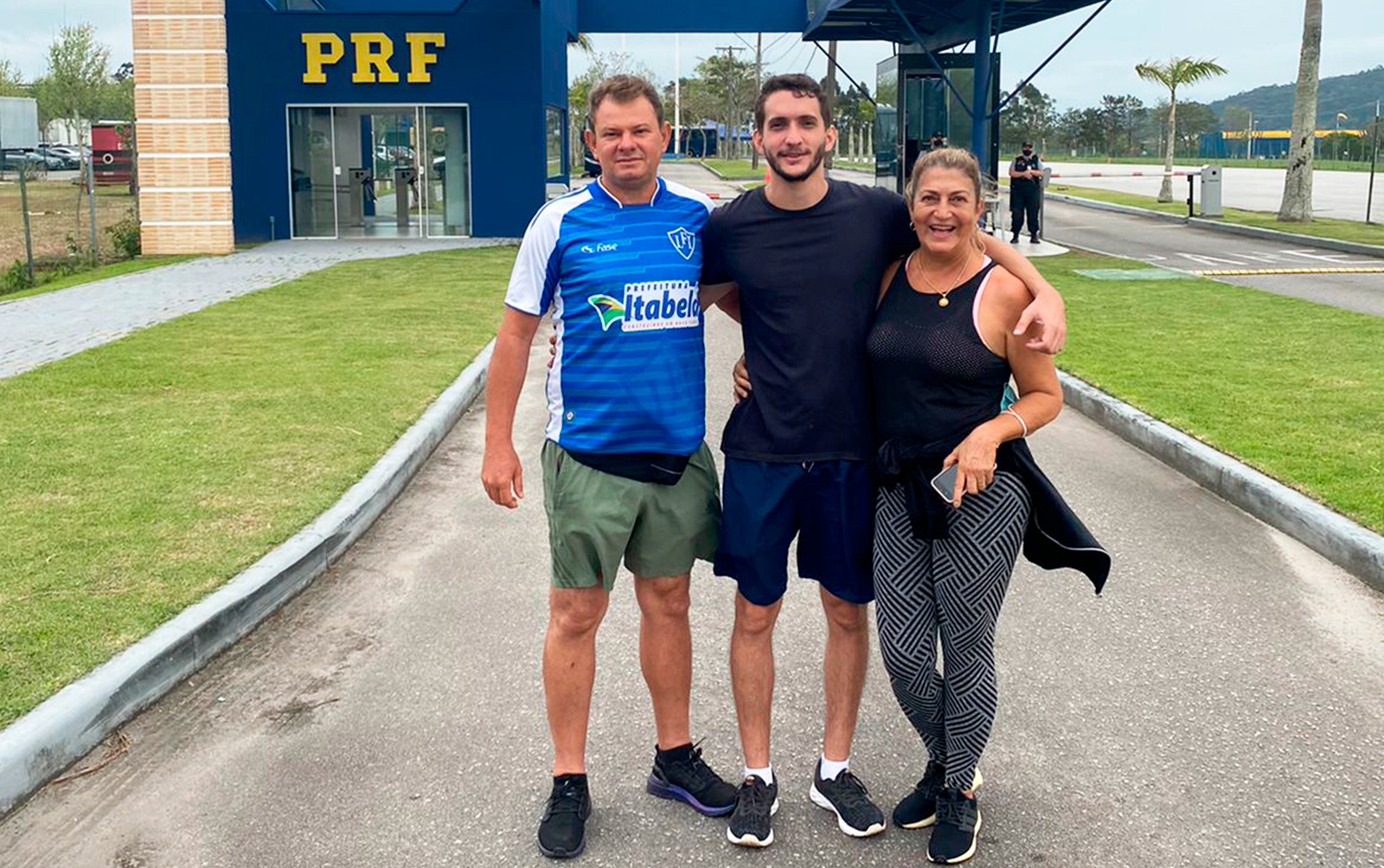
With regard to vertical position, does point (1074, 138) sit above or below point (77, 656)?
above

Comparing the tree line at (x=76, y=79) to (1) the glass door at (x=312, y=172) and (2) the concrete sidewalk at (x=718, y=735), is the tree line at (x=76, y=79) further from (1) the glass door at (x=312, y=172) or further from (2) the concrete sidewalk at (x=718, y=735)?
(2) the concrete sidewalk at (x=718, y=735)

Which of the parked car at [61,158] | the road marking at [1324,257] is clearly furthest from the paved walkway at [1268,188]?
the parked car at [61,158]

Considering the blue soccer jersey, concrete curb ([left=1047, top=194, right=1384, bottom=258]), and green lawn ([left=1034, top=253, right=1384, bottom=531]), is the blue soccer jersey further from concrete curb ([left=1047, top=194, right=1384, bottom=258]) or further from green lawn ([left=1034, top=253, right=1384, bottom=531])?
concrete curb ([left=1047, top=194, right=1384, bottom=258])

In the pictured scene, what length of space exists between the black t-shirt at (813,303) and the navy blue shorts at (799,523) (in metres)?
0.05

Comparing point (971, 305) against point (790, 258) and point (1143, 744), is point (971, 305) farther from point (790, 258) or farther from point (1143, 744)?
point (1143, 744)

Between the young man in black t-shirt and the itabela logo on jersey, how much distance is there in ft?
0.52

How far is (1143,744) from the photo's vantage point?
167 inches

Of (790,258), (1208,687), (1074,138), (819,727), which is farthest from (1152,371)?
(1074,138)

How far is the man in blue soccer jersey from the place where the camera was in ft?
11.8

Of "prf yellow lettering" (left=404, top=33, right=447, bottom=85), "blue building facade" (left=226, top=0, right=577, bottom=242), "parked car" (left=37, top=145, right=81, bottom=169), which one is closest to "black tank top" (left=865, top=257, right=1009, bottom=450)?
"blue building facade" (left=226, top=0, right=577, bottom=242)

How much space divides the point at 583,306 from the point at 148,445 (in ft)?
17.0

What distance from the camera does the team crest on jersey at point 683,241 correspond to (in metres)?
3.63

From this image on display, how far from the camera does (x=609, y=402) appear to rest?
12.0ft

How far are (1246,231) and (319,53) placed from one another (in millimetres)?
18022
